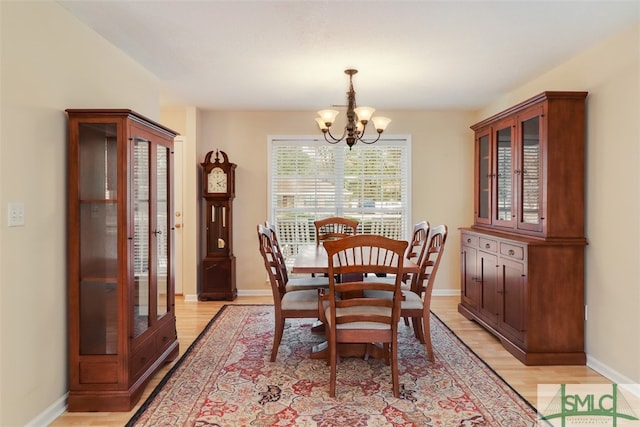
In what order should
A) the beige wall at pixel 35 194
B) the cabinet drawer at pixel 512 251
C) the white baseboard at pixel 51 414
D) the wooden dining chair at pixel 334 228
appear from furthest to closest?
the wooden dining chair at pixel 334 228
the cabinet drawer at pixel 512 251
the white baseboard at pixel 51 414
the beige wall at pixel 35 194

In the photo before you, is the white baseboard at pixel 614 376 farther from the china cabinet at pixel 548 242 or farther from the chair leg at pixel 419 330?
the chair leg at pixel 419 330

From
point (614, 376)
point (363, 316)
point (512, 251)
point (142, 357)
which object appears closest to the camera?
point (363, 316)

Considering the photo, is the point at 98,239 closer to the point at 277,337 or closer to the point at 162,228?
the point at 162,228

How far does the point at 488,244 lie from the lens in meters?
3.77

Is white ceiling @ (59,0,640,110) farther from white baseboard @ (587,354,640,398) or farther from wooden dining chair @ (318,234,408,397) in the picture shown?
white baseboard @ (587,354,640,398)

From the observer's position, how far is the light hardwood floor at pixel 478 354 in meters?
2.37

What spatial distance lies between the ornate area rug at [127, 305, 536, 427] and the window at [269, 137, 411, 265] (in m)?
2.05

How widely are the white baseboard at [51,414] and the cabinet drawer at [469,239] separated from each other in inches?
139

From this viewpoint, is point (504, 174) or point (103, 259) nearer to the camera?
point (103, 259)

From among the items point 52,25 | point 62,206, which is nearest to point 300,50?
point 52,25

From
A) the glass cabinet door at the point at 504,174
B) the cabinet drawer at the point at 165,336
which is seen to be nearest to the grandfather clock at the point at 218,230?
the cabinet drawer at the point at 165,336

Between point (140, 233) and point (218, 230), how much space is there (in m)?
2.46

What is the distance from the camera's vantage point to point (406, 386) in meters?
2.71

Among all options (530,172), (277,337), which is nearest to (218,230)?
(277,337)
